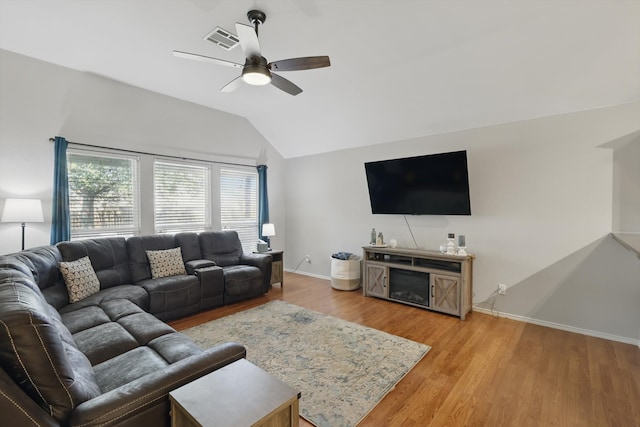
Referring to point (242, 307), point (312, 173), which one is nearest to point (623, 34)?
point (312, 173)

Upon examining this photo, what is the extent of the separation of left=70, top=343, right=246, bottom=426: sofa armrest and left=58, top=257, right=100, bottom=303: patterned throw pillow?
7.44 ft

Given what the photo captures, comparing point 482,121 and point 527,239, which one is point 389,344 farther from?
point 482,121

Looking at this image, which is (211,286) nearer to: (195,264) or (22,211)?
(195,264)

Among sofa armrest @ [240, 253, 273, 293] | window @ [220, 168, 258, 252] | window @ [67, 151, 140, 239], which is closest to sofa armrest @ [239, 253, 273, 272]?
sofa armrest @ [240, 253, 273, 293]

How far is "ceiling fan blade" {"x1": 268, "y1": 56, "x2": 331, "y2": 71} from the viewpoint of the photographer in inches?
95.0

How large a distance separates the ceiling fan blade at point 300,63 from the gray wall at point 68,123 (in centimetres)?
286

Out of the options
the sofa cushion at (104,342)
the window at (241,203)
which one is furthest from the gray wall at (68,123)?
the sofa cushion at (104,342)

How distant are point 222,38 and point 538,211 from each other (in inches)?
159

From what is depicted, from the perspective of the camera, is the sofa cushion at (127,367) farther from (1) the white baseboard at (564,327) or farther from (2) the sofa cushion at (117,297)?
(1) the white baseboard at (564,327)

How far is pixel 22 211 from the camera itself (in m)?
3.11

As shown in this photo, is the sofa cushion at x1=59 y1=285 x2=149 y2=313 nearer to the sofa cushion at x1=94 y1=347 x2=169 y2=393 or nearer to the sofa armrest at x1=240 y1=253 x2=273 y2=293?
the sofa cushion at x1=94 y1=347 x2=169 y2=393

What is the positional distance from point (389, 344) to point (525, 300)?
6.35ft

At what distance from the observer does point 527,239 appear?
355 centimetres

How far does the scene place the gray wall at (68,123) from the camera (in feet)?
11.0
